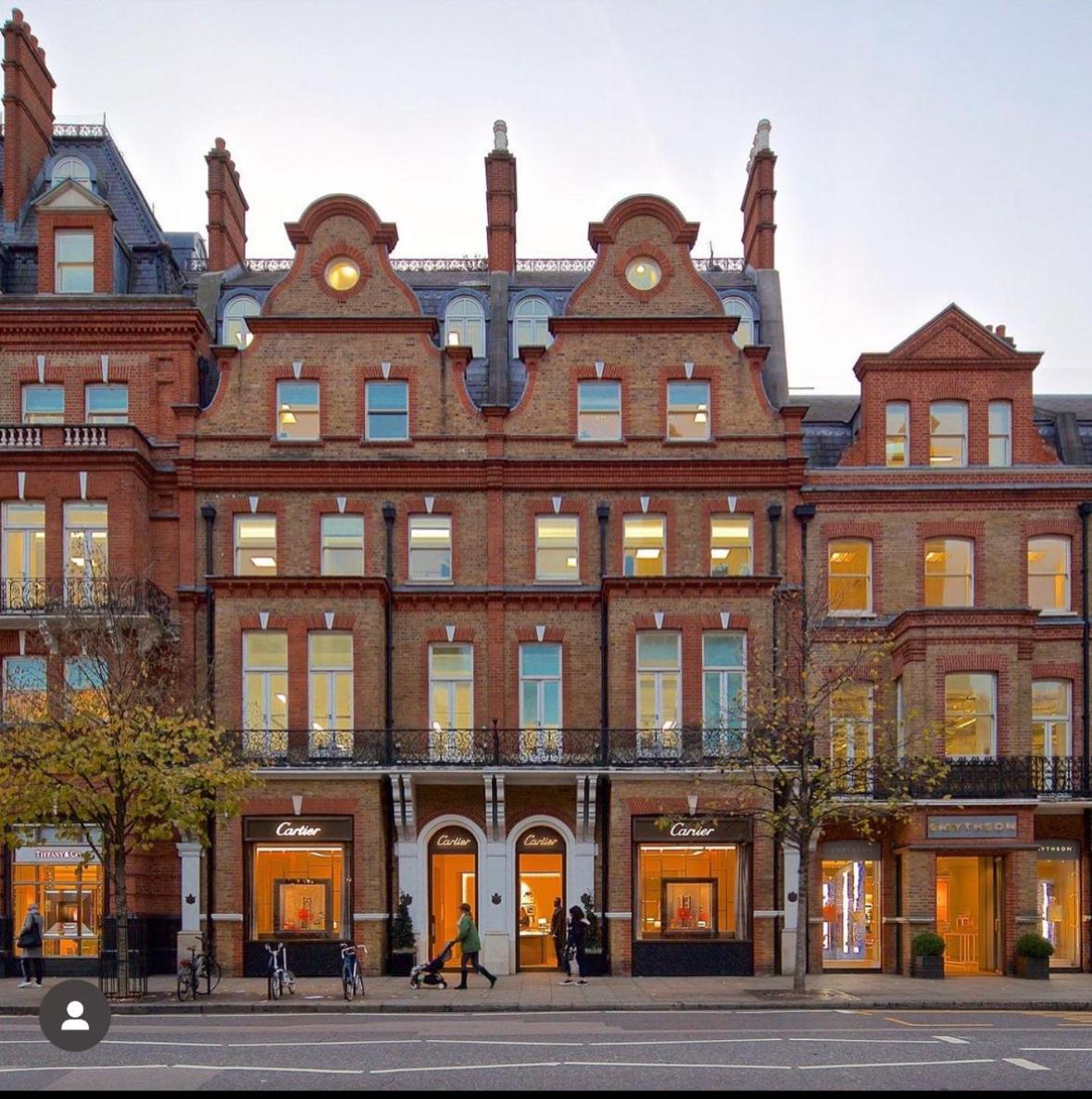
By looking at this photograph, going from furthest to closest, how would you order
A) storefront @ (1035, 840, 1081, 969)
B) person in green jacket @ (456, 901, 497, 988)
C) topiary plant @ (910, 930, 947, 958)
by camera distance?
1. storefront @ (1035, 840, 1081, 969)
2. topiary plant @ (910, 930, 947, 958)
3. person in green jacket @ (456, 901, 497, 988)

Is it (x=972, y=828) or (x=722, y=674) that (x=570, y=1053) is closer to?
(x=722, y=674)

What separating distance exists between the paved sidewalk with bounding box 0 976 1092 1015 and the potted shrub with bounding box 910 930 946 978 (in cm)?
35

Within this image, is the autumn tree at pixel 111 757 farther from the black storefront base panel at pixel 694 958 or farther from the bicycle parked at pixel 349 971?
the black storefront base panel at pixel 694 958

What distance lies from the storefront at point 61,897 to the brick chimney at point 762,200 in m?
22.4

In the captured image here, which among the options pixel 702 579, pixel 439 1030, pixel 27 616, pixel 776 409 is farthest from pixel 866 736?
pixel 27 616

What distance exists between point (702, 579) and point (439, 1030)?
13.4 m

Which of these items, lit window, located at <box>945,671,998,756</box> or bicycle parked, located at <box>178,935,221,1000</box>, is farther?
lit window, located at <box>945,671,998,756</box>

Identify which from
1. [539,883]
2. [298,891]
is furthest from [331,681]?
[539,883]

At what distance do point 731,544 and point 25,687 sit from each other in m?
16.3

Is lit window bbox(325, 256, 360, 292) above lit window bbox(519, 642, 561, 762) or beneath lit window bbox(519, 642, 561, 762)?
above

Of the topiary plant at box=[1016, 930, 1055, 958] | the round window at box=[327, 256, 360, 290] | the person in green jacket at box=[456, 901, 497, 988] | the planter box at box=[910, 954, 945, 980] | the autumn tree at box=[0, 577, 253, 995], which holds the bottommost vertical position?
the planter box at box=[910, 954, 945, 980]

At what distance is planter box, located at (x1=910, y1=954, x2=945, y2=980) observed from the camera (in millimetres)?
31531

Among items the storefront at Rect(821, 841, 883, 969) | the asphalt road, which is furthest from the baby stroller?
the storefront at Rect(821, 841, 883, 969)

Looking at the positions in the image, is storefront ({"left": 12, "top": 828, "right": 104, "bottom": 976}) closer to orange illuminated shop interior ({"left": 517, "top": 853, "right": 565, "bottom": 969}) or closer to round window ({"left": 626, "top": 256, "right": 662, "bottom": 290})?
orange illuminated shop interior ({"left": 517, "top": 853, "right": 565, "bottom": 969})
